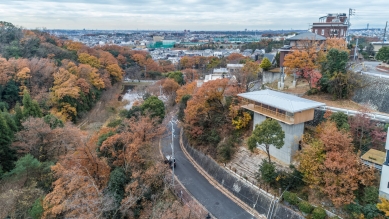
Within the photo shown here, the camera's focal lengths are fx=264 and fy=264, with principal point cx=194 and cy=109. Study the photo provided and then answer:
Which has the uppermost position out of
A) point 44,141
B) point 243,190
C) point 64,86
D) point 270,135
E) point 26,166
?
point 64,86

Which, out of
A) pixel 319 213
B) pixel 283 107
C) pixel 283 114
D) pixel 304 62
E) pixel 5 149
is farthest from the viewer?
pixel 304 62

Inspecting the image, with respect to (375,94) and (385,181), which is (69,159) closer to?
(385,181)

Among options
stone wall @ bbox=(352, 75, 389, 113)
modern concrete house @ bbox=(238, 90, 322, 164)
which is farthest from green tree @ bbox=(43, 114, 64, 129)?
stone wall @ bbox=(352, 75, 389, 113)

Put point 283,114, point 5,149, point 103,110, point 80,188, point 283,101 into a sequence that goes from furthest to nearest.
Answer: point 103,110 → point 5,149 → point 283,101 → point 283,114 → point 80,188

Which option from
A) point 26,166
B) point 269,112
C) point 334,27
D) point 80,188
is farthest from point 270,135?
point 334,27

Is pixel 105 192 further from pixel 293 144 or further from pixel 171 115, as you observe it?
pixel 171 115

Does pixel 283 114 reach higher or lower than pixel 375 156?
higher

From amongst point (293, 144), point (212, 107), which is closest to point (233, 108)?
point (212, 107)
